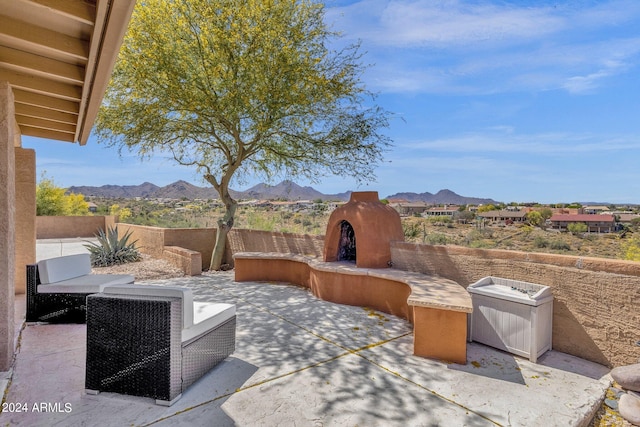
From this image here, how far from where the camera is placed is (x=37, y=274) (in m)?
4.67

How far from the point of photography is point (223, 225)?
962 centimetres

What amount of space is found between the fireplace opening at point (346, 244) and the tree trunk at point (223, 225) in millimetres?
3967

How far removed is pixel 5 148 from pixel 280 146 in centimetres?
659

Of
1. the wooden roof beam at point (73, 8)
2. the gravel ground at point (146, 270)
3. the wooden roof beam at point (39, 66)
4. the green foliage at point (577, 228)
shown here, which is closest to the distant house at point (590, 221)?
the green foliage at point (577, 228)

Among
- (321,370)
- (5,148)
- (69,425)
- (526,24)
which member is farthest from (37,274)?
(526,24)

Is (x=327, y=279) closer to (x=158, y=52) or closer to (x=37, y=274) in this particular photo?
(x=37, y=274)

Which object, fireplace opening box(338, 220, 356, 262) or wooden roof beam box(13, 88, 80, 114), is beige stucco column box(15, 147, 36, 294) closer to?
wooden roof beam box(13, 88, 80, 114)

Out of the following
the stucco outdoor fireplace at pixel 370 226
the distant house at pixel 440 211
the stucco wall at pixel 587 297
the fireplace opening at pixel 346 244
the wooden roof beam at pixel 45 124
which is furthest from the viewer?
the distant house at pixel 440 211

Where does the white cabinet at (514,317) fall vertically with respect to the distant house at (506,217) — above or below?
below

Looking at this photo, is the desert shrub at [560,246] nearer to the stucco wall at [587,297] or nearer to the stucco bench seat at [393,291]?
the stucco wall at [587,297]

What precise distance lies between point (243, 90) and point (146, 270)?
5.72 meters

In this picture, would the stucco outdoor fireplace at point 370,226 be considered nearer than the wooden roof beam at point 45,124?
No

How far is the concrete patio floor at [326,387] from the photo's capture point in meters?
2.62

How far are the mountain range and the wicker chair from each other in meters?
4.66
